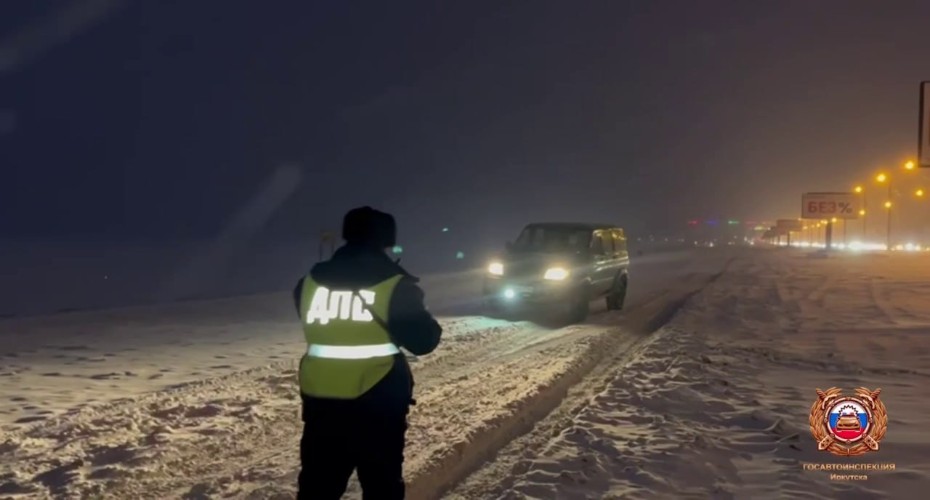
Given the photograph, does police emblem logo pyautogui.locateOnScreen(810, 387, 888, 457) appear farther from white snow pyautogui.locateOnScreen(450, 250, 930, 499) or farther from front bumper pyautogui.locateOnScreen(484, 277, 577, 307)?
front bumper pyautogui.locateOnScreen(484, 277, 577, 307)

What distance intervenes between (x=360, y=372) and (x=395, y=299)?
1.20ft

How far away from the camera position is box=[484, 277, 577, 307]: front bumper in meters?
17.2

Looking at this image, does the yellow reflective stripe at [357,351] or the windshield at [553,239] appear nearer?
the yellow reflective stripe at [357,351]

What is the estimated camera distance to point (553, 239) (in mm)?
19000

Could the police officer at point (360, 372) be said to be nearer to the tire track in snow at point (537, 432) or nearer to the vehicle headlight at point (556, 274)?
the tire track in snow at point (537, 432)

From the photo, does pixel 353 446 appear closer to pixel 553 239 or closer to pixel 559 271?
pixel 559 271

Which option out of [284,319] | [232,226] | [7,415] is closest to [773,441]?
[7,415]

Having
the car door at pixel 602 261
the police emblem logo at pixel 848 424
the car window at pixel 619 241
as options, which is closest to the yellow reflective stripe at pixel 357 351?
the police emblem logo at pixel 848 424

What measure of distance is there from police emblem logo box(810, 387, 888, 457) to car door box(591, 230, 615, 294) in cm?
1045

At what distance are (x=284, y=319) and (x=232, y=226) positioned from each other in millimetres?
154015

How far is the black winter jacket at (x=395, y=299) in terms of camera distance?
3.67 m

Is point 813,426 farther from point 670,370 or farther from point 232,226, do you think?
point 232,226

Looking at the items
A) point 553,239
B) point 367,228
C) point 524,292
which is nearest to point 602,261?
point 553,239

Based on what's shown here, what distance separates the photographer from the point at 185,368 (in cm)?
1124
